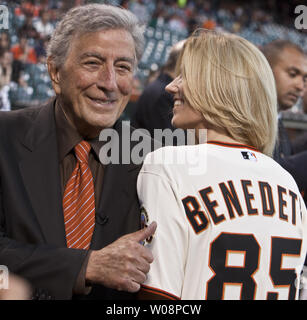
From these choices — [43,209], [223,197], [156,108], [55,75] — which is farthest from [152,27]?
[223,197]

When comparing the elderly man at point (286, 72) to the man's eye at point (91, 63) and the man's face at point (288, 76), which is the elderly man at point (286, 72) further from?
the man's eye at point (91, 63)

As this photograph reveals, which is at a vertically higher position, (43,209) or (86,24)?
(86,24)

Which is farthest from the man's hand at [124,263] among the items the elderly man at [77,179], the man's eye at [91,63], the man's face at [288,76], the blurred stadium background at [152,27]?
the man's face at [288,76]

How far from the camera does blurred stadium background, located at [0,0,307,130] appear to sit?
5.47m

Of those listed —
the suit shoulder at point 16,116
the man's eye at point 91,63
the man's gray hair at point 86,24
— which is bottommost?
the suit shoulder at point 16,116

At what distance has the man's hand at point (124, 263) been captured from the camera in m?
1.34

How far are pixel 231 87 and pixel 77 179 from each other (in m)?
0.62

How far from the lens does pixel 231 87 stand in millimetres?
1450

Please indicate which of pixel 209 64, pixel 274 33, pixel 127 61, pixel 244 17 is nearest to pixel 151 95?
pixel 127 61

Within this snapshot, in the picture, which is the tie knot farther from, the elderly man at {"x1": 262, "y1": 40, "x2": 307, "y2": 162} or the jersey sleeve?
the elderly man at {"x1": 262, "y1": 40, "x2": 307, "y2": 162}

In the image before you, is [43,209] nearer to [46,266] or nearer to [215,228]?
[46,266]

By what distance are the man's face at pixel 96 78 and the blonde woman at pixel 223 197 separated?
0.95ft

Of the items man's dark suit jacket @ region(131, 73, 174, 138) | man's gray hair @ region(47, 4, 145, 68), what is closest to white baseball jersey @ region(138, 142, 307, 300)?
man's gray hair @ region(47, 4, 145, 68)

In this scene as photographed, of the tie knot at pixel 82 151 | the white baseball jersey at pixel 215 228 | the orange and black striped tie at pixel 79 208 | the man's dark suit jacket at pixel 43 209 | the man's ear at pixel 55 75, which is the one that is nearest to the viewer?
the white baseball jersey at pixel 215 228
